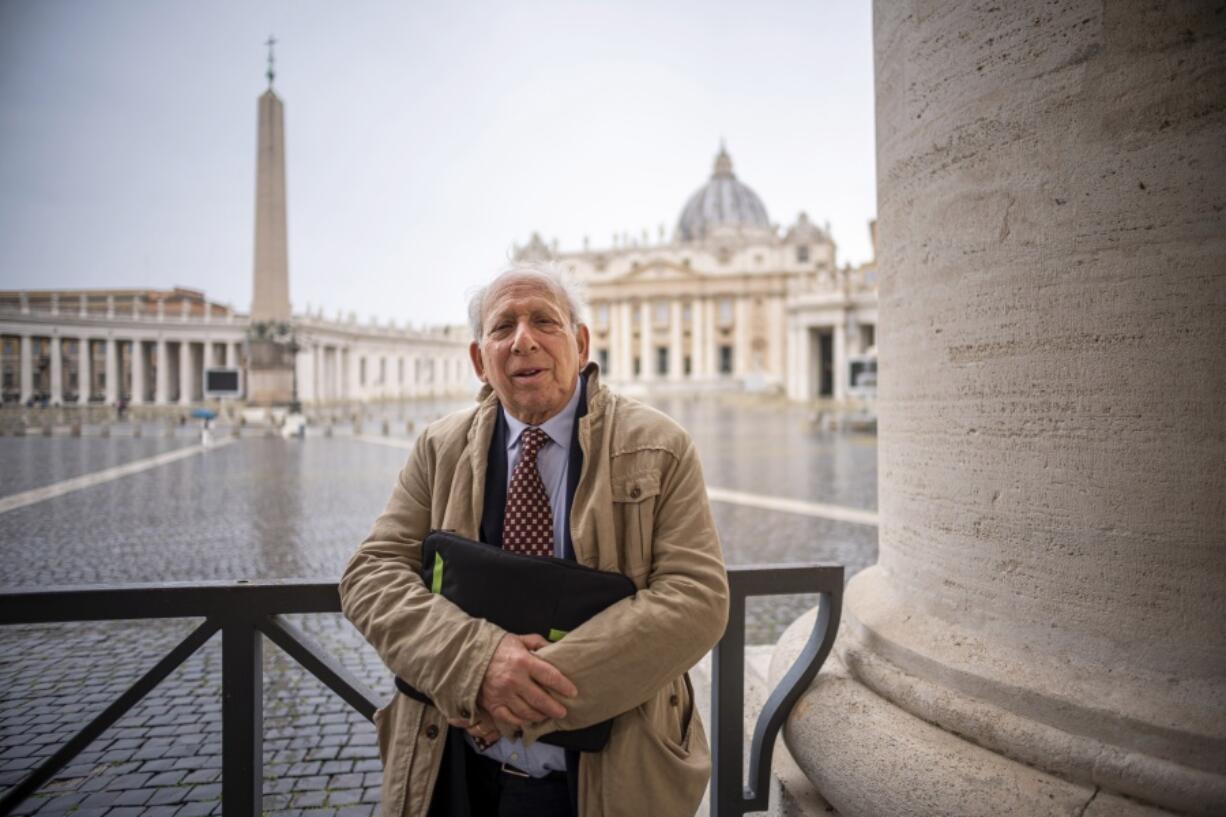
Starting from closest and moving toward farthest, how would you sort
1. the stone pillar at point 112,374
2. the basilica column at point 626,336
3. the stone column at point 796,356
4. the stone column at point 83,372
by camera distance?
1. the stone column at point 83,372
2. the stone column at point 796,356
3. the stone pillar at point 112,374
4. the basilica column at point 626,336

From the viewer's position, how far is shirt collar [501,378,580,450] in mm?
1768

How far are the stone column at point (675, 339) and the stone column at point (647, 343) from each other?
5.84 ft

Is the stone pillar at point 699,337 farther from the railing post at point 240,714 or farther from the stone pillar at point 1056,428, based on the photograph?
the railing post at point 240,714

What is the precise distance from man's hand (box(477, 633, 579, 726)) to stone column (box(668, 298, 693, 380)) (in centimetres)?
7321

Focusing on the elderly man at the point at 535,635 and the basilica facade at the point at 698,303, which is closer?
the elderly man at the point at 535,635

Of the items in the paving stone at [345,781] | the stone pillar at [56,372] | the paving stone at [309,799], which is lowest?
the paving stone at [345,781]

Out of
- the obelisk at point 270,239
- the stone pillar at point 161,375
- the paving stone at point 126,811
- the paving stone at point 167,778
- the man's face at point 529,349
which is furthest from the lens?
the stone pillar at point 161,375

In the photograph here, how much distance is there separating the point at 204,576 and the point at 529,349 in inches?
215

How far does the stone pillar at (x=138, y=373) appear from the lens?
1932 inches

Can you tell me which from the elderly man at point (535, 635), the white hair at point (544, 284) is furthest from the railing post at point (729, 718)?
the white hair at point (544, 284)

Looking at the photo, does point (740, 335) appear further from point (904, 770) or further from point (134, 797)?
point (904, 770)

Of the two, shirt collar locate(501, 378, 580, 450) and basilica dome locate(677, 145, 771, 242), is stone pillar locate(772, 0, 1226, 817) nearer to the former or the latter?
shirt collar locate(501, 378, 580, 450)

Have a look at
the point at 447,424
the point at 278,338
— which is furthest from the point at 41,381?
the point at 447,424

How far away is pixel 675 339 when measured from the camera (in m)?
75.2
